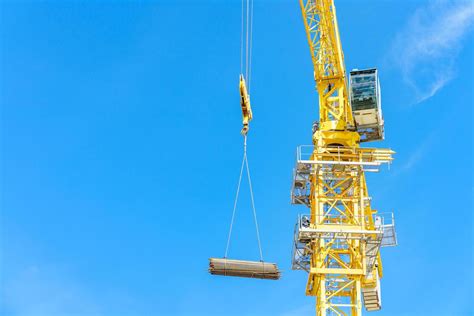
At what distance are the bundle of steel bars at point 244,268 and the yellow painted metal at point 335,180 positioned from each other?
16.0ft

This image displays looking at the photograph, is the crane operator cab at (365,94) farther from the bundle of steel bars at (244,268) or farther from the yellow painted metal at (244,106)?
the bundle of steel bars at (244,268)

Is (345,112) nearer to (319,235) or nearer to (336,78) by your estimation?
(336,78)

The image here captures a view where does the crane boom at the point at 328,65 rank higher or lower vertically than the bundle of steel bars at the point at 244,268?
higher

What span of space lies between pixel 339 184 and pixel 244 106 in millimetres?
7556

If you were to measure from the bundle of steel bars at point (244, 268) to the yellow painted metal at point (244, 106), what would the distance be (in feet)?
31.5

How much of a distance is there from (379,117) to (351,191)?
4.91m

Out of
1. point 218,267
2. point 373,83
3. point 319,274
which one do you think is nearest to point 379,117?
point 373,83

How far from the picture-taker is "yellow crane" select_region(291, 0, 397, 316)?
56844 millimetres

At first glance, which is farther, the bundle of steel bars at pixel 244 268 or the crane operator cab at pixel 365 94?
the crane operator cab at pixel 365 94

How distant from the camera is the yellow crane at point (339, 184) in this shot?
186ft

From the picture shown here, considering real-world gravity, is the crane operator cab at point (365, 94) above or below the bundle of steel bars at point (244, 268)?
above

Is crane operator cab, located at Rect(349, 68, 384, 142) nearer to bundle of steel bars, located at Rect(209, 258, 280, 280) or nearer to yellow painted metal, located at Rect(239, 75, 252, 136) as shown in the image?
yellow painted metal, located at Rect(239, 75, 252, 136)

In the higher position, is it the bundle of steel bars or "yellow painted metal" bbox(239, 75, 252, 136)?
"yellow painted metal" bbox(239, 75, 252, 136)

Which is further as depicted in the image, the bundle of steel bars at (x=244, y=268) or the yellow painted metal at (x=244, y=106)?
the yellow painted metal at (x=244, y=106)
